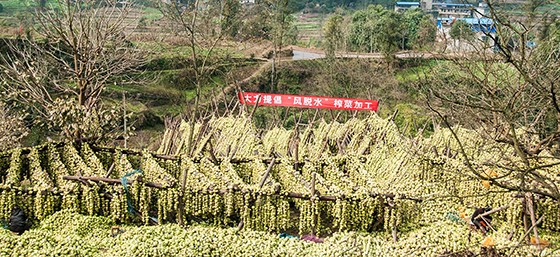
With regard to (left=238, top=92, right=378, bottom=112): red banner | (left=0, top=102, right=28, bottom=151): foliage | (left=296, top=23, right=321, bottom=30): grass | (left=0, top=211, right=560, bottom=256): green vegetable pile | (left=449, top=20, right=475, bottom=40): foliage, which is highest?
(left=449, top=20, right=475, bottom=40): foliage

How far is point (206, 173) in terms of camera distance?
8.35 m

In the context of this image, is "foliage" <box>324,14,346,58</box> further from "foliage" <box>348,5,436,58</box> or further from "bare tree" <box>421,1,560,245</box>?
"bare tree" <box>421,1,560,245</box>

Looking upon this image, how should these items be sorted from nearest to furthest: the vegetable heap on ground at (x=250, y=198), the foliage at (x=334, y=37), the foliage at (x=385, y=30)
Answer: the vegetable heap on ground at (x=250, y=198)
the foliage at (x=334, y=37)
the foliage at (x=385, y=30)

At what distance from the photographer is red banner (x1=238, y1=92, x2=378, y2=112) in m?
10.8

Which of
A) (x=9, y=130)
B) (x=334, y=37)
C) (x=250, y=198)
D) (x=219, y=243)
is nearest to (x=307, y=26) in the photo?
(x=334, y=37)

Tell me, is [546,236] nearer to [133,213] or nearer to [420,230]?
[420,230]

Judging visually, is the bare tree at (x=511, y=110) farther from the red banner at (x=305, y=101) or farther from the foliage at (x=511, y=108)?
the red banner at (x=305, y=101)

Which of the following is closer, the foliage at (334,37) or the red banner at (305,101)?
the red banner at (305,101)

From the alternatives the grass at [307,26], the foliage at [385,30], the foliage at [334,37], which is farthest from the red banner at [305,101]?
the grass at [307,26]

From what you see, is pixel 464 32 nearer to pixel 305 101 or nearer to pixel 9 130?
pixel 305 101

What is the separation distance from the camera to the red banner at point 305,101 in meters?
10.8

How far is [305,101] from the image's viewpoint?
11.2 m

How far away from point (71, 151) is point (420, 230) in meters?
5.72

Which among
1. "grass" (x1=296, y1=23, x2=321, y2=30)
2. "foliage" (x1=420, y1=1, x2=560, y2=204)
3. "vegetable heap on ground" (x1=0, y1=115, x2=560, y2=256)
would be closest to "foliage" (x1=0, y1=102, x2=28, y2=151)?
"vegetable heap on ground" (x1=0, y1=115, x2=560, y2=256)
